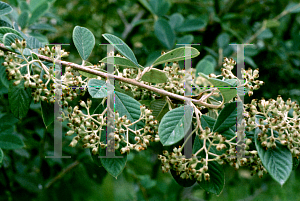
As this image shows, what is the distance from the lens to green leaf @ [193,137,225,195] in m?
0.92

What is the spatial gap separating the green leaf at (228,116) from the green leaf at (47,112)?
62cm

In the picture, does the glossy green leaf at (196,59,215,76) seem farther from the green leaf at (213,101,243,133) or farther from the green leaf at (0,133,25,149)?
the green leaf at (0,133,25,149)

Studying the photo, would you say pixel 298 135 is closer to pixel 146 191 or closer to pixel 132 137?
pixel 132 137

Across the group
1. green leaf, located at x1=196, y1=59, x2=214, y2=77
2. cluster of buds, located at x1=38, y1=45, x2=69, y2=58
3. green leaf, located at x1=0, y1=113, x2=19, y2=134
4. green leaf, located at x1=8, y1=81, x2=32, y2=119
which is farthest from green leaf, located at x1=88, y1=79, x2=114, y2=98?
green leaf, located at x1=0, y1=113, x2=19, y2=134

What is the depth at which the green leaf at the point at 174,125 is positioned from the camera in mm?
886

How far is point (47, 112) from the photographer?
3.23 feet

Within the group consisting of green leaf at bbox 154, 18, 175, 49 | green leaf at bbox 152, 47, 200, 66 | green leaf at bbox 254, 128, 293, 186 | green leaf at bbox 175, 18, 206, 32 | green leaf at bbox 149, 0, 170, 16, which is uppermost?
green leaf at bbox 149, 0, 170, 16

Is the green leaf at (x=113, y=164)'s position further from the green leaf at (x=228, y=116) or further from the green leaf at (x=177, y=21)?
the green leaf at (x=177, y=21)

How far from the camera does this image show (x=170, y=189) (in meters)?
2.86

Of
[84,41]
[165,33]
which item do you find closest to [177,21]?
[165,33]

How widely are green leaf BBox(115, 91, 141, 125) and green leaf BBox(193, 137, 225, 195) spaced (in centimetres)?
25

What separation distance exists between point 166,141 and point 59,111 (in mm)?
414

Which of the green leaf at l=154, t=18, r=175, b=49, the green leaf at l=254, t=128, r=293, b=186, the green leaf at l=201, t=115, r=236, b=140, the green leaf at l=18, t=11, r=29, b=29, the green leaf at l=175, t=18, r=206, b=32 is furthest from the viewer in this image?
the green leaf at l=175, t=18, r=206, b=32

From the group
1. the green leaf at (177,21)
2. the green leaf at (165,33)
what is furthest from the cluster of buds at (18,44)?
the green leaf at (177,21)
